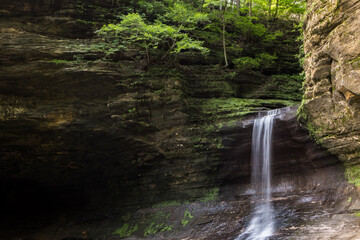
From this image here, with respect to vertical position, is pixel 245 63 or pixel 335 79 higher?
pixel 245 63

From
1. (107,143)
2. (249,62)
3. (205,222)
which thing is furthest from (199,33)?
(205,222)

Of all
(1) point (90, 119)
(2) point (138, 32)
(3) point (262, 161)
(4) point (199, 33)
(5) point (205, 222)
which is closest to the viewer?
(5) point (205, 222)

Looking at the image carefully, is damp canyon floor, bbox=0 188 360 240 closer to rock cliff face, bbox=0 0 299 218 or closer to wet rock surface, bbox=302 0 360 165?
rock cliff face, bbox=0 0 299 218

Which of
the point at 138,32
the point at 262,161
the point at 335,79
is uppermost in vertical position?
the point at 138,32

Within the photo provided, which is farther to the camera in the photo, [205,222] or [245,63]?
[245,63]

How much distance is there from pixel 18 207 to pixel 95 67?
7.88m

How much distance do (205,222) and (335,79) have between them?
235 inches

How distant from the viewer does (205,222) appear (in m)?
8.49

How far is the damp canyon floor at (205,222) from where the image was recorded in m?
5.83

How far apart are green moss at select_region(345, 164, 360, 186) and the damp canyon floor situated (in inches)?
28.8

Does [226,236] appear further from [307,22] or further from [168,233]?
[307,22]

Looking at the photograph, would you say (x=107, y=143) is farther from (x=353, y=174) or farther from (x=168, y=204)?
(x=353, y=174)

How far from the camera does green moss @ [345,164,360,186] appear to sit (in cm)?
687

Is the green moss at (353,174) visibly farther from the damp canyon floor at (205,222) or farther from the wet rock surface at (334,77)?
the damp canyon floor at (205,222)
